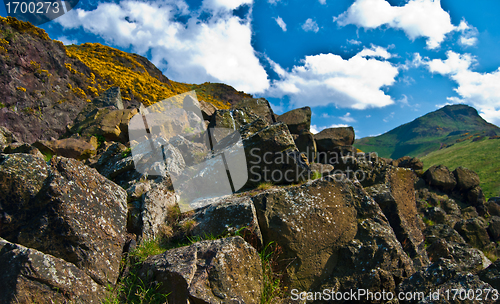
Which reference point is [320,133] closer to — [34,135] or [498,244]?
[498,244]

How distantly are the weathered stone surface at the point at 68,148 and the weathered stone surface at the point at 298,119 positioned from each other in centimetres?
1304

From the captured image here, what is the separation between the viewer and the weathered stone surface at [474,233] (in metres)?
18.4

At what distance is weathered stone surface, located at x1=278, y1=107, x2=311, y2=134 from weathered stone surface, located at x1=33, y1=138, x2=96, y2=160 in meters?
13.0

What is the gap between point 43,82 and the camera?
2053 cm

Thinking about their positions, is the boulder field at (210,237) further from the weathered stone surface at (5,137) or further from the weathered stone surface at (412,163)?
the weathered stone surface at (412,163)

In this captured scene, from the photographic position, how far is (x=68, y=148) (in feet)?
42.3

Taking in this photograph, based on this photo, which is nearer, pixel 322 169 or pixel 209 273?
pixel 209 273

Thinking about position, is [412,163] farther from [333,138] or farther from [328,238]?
[328,238]

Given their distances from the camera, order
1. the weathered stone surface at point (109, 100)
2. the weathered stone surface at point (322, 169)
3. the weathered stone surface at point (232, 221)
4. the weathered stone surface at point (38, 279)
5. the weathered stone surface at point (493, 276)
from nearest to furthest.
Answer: the weathered stone surface at point (38, 279), the weathered stone surface at point (493, 276), the weathered stone surface at point (232, 221), the weathered stone surface at point (322, 169), the weathered stone surface at point (109, 100)

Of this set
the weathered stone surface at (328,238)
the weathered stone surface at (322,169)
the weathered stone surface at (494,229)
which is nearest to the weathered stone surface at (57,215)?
the weathered stone surface at (328,238)

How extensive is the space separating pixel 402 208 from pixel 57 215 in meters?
10.1

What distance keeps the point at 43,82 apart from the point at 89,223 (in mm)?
21519

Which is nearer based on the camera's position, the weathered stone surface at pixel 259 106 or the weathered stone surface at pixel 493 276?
the weathered stone surface at pixel 493 276

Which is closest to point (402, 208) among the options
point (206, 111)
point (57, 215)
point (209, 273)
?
point (209, 273)
